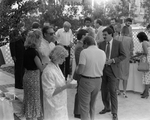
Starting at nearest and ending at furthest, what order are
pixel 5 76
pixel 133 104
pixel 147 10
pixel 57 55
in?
pixel 57 55 → pixel 133 104 → pixel 5 76 → pixel 147 10

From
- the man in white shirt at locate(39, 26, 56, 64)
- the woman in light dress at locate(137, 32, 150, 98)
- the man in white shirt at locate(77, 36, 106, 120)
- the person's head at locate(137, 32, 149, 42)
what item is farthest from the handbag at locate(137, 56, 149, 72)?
the man in white shirt at locate(39, 26, 56, 64)

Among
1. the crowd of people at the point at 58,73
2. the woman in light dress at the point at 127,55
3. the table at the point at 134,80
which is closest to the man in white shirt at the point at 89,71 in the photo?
the crowd of people at the point at 58,73

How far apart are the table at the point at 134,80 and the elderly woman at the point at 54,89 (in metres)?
3.48

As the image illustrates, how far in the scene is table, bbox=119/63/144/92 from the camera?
621cm

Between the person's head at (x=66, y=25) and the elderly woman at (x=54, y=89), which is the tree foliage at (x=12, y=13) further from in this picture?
the person's head at (x=66, y=25)

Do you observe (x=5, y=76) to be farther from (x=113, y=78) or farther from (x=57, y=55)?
(x=57, y=55)

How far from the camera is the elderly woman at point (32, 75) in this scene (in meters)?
3.65

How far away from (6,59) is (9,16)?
272 inches

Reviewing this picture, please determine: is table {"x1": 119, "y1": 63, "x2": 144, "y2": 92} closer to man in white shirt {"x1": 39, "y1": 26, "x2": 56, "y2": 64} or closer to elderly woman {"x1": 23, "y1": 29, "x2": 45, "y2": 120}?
man in white shirt {"x1": 39, "y1": 26, "x2": 56, "y2": 64}

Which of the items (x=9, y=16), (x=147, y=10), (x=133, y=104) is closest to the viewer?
(x=9, y=16)

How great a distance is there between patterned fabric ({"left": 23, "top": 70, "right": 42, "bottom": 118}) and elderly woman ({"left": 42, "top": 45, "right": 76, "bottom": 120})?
727 mm

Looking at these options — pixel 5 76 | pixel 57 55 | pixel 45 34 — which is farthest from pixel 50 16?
pixel 57 55

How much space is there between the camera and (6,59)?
9.33 meters

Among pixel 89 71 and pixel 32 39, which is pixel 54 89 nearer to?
pixel 89 71
